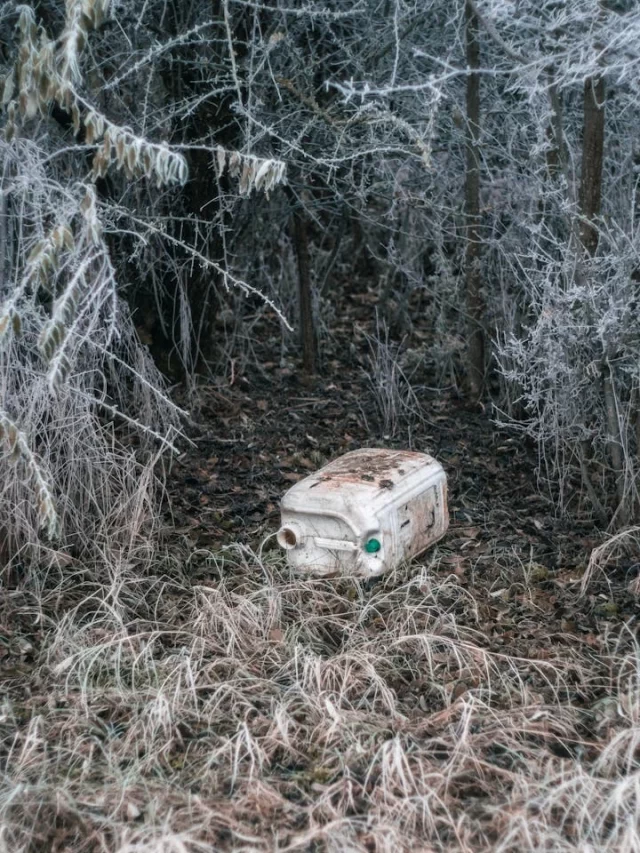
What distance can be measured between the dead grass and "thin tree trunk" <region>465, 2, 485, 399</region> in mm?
1896

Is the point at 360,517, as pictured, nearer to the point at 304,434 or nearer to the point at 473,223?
the point at 304,434

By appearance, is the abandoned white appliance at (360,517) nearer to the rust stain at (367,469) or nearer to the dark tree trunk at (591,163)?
the rust stain at (367,469)

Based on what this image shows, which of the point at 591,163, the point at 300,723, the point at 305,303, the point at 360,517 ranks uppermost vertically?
the point at 591,163

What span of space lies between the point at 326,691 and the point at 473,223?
315 cm

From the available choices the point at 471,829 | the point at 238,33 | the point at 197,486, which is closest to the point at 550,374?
the point at 197,486

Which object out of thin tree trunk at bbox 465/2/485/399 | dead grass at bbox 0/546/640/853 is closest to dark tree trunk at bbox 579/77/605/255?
thin tree trunk at bbox 465/2/485/399

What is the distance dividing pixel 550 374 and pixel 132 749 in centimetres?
229

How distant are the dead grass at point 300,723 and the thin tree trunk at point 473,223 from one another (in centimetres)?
190

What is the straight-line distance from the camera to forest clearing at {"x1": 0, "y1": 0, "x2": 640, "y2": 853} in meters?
3.18

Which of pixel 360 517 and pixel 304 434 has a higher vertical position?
pixel 360 517

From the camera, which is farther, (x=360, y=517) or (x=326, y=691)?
(x=360, y=517)

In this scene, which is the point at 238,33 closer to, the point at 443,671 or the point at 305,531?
the point at 305,531

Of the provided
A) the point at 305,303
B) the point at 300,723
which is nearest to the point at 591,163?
the point at 305,303

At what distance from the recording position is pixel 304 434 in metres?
5.77
